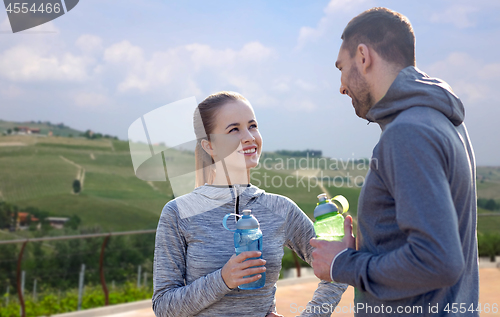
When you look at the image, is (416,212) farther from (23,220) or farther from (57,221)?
(57,221)

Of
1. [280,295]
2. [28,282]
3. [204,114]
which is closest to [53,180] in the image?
[28,282]

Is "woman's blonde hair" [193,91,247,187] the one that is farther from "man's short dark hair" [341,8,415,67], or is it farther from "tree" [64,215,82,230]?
"tree" [64,215,82,230]

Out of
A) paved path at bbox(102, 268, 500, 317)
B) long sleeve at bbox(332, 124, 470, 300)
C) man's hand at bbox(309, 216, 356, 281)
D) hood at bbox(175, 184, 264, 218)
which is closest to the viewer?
long sleeve at bbox(332, 124, 470, 300)

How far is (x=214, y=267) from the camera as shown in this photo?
72.8 inches

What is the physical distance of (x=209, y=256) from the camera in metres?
1.86

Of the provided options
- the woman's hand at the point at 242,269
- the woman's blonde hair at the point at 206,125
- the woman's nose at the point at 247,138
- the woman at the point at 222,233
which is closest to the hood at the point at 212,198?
the woman at the point at 222,233

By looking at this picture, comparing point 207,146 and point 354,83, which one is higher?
point 354,83

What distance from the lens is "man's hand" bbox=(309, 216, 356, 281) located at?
1443 mm

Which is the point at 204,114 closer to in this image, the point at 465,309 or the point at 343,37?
the point at 343,37

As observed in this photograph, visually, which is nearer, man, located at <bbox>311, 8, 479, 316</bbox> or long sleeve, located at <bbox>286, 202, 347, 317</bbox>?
man, located at <bbox>311, 8, 479, 316</bbox>

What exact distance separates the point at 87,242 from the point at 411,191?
936 inches

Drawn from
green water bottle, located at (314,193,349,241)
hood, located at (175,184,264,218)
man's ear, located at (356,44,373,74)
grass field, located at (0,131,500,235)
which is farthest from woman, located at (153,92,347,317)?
grass field, located at (0,131,500,235)

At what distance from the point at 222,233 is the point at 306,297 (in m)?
6.32

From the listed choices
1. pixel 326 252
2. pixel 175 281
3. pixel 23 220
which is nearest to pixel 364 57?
pixel 326 252
